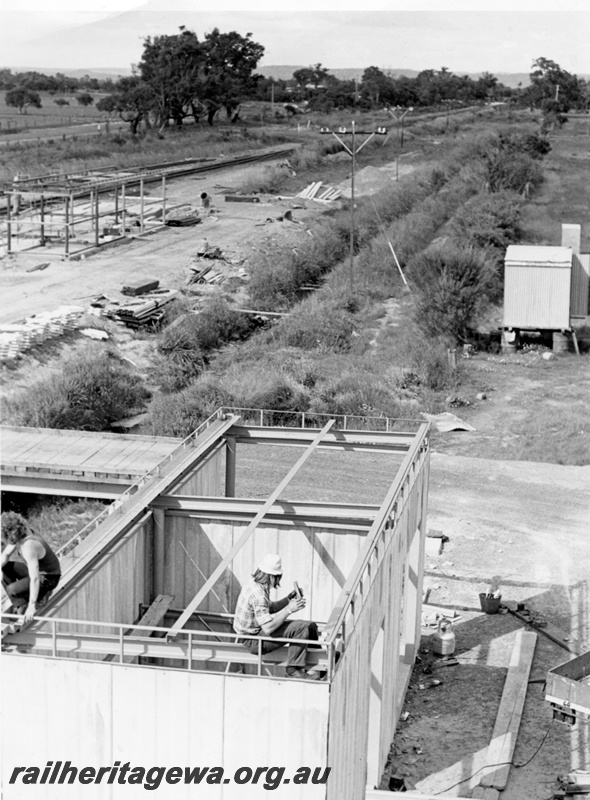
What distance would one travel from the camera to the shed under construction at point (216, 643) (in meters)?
7.86

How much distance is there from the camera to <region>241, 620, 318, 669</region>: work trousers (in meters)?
8.30

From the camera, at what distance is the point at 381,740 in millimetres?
11188

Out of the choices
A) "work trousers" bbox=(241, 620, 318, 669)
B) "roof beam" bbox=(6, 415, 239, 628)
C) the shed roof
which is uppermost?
the shed roof

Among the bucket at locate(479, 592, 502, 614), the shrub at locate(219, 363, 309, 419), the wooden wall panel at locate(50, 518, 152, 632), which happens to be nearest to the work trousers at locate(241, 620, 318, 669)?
the wooden wall panel at locate(50, 518, 152, 632)

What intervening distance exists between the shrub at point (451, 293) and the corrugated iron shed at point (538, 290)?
3.27 ft

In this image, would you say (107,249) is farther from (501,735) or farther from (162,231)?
(501,735)

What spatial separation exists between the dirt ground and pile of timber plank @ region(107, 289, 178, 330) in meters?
0.68

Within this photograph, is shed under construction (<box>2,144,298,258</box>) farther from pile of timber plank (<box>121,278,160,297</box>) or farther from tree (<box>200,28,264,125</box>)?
tree (<box>200,28,264,125</box>)

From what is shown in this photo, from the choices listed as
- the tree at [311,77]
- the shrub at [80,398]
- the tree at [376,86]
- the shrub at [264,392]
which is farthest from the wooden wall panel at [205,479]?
the tree at [311,77]

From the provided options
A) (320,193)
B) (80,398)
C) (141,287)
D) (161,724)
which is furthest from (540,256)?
(320,193)

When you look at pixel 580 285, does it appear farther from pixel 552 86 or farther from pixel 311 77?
pixel 311 77

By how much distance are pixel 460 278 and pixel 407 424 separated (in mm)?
8016

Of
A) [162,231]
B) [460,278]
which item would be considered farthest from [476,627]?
[162,231]

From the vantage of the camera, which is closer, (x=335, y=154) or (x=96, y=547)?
(x=96, y=547)
